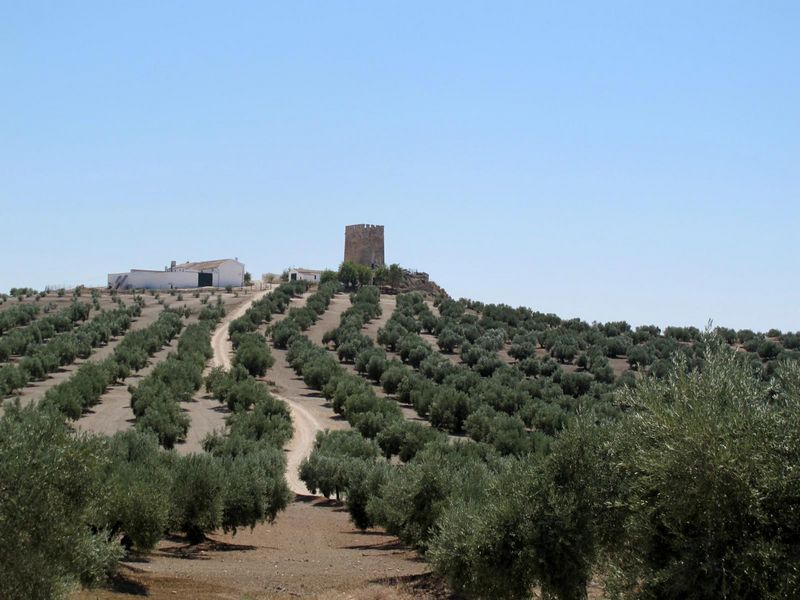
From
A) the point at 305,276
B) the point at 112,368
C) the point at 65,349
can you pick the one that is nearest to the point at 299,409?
the point at 112,368

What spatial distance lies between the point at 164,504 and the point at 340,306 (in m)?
75.7

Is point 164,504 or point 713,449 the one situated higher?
point 713,449

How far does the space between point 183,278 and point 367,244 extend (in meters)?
28.4

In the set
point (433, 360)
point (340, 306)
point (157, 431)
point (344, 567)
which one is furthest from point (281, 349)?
point (344, 567)

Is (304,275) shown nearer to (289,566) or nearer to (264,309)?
(264,309)

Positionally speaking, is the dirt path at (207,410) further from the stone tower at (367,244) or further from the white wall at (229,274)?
the stone tower at (367,244)

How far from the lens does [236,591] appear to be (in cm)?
2095

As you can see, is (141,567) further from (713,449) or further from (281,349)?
(281,349)

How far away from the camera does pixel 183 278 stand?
4604 inches

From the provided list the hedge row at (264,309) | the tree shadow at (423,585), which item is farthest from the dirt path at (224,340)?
the tree shadow at (423,585)

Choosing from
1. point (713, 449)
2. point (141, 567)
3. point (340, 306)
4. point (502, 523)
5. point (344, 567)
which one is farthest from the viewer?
point (340, 306)

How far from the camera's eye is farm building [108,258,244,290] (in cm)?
11575

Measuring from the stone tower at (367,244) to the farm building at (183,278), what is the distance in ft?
57.7

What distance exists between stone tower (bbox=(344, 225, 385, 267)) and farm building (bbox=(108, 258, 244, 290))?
1760cm
